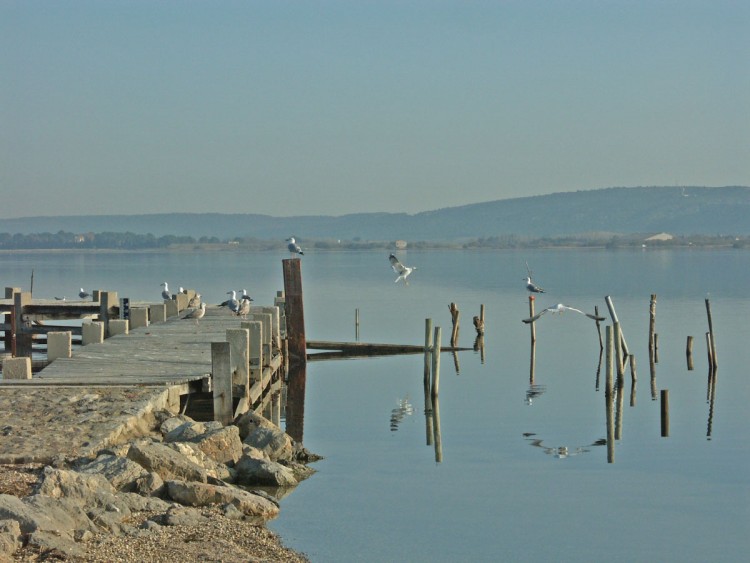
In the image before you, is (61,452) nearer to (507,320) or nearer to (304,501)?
(304,501)

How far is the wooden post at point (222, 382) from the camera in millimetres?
18938

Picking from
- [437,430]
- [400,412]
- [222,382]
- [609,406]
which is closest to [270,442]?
[222,382]

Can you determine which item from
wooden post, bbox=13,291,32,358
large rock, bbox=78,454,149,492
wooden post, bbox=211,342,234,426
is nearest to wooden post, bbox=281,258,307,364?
wooden post, bbox=13,291,32,358

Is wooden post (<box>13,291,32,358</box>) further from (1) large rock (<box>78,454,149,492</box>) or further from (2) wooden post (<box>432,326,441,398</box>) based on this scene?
(1) large rock (<box>78,454,149,492</box>)

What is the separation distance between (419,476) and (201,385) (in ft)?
12.1

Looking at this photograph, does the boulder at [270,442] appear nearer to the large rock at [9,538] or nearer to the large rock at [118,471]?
the large rock at [118,471]

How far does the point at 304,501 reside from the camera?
55.3ft

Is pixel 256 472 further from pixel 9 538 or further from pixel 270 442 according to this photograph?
pixel 9 538

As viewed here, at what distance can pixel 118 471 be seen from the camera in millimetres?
13602

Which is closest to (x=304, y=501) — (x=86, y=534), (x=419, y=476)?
(x=419, y=476)

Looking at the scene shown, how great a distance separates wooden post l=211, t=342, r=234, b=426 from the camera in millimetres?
18938

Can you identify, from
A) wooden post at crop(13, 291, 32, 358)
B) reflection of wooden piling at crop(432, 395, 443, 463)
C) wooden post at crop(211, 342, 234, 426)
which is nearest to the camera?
wooden post at crop(211, 342, 234, 426)

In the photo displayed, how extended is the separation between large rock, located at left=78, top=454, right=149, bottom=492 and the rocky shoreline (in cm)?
1

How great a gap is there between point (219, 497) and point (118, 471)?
120cm
